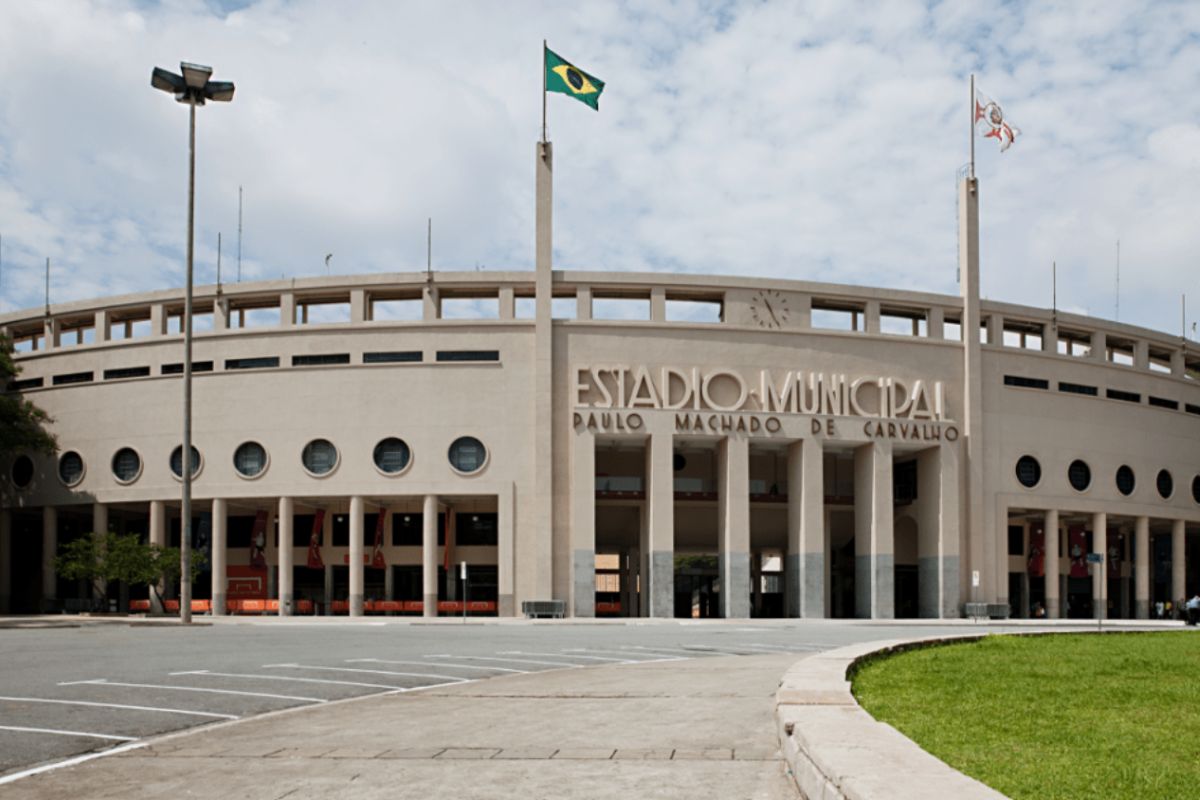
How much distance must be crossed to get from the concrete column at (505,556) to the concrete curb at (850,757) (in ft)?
145

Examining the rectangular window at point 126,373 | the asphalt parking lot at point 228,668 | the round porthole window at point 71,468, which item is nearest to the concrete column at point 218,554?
the rectangular window at point 126,373

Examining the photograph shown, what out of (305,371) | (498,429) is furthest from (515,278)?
(305,371)

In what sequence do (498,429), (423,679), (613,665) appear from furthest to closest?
(498,429) < (613,665) < (423,679)

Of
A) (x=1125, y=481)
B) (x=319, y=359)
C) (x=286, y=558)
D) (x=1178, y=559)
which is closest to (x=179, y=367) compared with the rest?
(x=319, y=359)

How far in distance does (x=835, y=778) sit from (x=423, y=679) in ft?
40.5

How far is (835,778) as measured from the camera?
23.1 ft

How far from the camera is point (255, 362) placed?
5841 centimetres

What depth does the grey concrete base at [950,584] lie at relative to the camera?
59312 millimetres

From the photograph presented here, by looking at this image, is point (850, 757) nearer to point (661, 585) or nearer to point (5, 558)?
point (661, 585)

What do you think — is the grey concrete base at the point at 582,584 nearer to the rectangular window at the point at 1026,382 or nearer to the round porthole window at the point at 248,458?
the round porthole window at the point at 248,458

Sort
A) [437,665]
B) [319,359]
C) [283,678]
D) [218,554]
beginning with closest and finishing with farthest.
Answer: [283,678], [437,665], [319,359], [218,554]

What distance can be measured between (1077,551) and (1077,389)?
1059cm

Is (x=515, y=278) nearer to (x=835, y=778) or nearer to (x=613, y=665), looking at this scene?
(x=613, y=665)

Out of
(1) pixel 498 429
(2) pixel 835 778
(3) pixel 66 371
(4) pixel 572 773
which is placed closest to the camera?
(2) pixel 835 778
